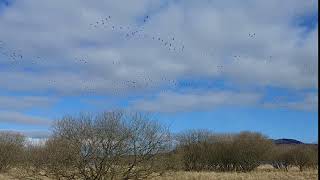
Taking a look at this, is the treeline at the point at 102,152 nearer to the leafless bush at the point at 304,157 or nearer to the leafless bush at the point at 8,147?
the leafless bush at the point at 8,147

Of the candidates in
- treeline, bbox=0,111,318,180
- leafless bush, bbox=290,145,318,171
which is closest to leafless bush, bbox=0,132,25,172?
treeline, bbox=0,111,318,180

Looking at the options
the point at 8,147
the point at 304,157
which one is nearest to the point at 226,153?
the point at 304,157

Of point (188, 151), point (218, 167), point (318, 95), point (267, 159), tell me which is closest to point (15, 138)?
point (188, 151)

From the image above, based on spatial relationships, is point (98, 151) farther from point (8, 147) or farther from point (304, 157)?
point (304, 157)

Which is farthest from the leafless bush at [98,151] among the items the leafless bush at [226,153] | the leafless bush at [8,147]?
the leafless bush at [226,153]

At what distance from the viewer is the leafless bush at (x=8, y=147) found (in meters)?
47.1

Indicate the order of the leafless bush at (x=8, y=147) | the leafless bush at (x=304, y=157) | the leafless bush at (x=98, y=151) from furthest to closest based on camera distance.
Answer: the leafless bush at (x=304, y=157)
the leafless bush at (x=8, y=147)
the leafless bush at (x=98, y=151)

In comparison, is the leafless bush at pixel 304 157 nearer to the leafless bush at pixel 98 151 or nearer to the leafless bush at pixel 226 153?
the leafless bush at pixel 226 153

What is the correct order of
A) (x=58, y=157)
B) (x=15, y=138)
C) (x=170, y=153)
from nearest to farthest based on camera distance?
1. (x=58, y=157)
2. (x=170, y=153)
3. (x=15, y=138)

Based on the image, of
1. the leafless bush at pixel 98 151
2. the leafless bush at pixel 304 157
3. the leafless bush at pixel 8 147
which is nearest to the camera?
the leafless bush at pixel 98 151

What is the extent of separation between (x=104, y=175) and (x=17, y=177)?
17.1 feet

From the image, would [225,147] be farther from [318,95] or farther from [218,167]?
[318,95]

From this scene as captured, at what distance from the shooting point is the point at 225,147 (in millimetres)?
67688

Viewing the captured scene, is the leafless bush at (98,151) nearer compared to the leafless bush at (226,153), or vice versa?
the leafless bush at (98,151)
